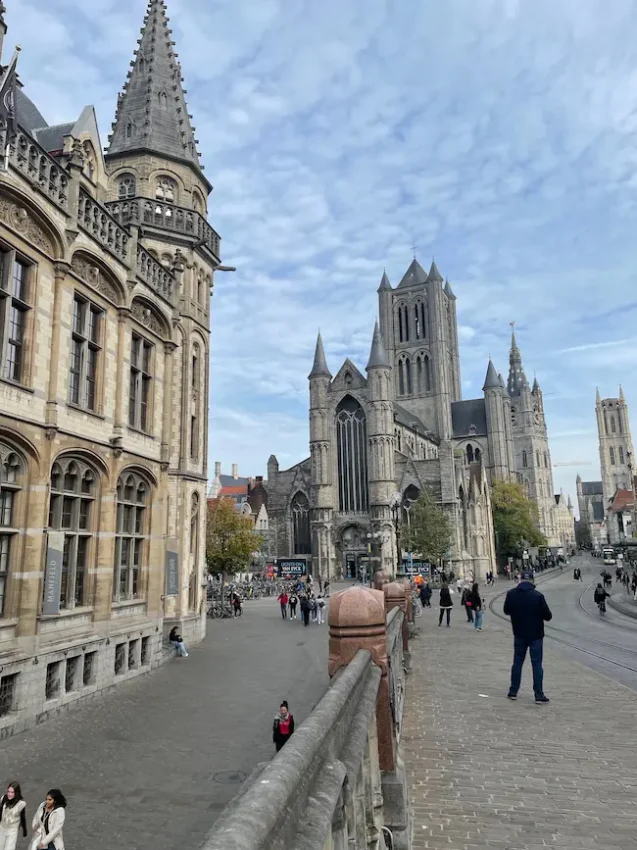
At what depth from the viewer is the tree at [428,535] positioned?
178 feet

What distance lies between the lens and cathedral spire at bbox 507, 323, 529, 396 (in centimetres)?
13088

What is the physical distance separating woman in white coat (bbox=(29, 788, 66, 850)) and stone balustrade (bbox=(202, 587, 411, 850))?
8.97 ft

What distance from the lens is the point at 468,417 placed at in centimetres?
10100

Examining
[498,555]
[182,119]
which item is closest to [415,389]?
[498,555]

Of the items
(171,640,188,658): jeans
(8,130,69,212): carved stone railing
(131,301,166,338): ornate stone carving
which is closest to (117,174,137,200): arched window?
(131,301,166,338): ornate stone carving

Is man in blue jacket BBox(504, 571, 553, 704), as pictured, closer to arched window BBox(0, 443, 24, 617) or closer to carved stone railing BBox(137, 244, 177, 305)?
arched window BBox(0, 443, 24, 617)

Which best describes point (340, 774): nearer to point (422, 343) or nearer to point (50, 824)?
point (50, 824)

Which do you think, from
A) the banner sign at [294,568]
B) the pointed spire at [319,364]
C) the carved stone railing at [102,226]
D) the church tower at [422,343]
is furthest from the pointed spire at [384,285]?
the carved stone railing at [102,226]

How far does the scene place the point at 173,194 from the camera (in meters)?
23.0

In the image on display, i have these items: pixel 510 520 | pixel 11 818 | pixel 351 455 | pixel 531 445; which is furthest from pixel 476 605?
pixel 531 445

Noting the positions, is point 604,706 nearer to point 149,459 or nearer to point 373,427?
point 149,459

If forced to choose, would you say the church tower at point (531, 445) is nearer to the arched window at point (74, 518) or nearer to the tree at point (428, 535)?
the tree at point (428, 535)

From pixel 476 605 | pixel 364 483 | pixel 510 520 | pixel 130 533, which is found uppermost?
pixel 364 483

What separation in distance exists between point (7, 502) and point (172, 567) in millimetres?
7349
